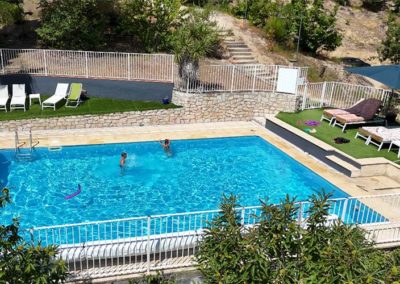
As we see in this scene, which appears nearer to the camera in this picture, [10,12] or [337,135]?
[337,135]

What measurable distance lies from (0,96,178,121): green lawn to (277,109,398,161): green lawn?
5716 mm

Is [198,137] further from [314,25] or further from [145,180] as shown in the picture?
[314,25]

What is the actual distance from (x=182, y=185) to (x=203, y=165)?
2009 millimetres

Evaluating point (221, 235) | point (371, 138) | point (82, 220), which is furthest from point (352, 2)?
point (221, 235)

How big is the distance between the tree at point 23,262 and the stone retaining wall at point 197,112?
12.7m

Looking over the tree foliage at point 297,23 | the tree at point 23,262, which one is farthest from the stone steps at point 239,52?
the tree at point 23,262

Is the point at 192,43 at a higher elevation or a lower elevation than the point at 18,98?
higher

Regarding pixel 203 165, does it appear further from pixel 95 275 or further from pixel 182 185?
pixel 95 275

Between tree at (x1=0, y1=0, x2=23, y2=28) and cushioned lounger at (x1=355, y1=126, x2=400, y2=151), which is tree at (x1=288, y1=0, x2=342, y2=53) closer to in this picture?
cushioned lounger at (x1=355, y1=126, x2=400, y2=151)

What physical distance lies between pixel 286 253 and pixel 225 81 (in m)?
14.8

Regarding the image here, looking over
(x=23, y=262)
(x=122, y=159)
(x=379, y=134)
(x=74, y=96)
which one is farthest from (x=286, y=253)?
(x=74, y=96)

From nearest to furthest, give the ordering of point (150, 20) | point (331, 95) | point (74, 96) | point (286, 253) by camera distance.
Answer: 1. point (286, 253)
2. point (74, 96)
3. point (331, 95)
4. point (150, 20)

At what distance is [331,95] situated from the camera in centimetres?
2103

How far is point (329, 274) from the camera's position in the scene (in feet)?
19.5
